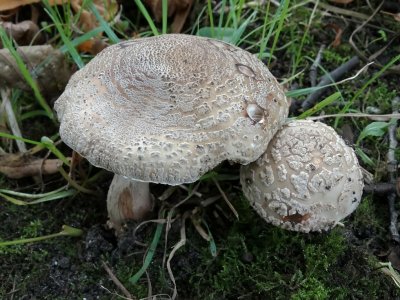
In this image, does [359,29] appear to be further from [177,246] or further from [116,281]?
[116,281]

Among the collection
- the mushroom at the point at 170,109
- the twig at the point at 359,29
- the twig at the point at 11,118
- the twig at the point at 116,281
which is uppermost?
the mushroom at the point at 170,109

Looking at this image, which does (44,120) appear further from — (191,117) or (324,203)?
(324,203)

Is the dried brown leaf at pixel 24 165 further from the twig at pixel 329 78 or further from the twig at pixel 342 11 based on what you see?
the twig at pixel 342 11

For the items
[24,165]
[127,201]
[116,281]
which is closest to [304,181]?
[127,201]

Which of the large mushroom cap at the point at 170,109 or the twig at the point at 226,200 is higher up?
the large mushroom cap at the point at 170,109

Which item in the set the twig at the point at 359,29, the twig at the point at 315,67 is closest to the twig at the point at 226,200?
the twig at the point at 315,67

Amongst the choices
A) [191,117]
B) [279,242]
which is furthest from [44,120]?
[279,242]
